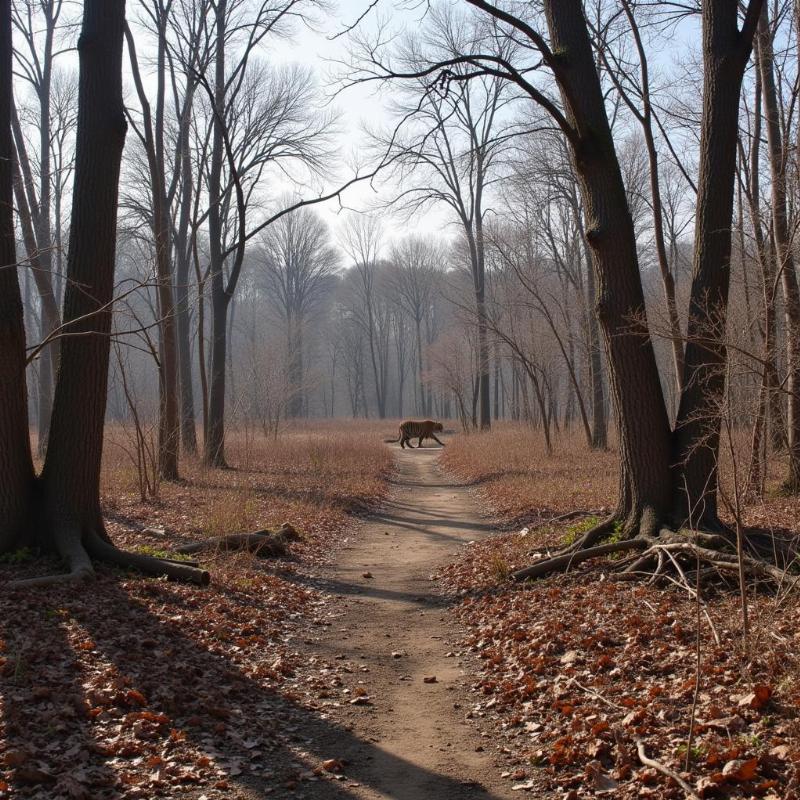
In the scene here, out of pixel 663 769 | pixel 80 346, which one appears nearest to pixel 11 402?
pixel 80 346

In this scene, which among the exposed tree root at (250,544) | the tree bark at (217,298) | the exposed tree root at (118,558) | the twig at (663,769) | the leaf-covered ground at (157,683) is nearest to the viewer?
the twig at (663,769)

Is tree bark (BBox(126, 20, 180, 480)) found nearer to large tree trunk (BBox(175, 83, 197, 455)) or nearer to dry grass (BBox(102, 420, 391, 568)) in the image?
dry grass (BBox(102, 420, 391, 568))

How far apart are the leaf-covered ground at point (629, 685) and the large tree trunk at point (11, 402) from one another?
4.37 m

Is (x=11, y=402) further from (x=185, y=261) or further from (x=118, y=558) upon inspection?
(x=185, y=261)

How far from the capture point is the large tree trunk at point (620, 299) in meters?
7.44

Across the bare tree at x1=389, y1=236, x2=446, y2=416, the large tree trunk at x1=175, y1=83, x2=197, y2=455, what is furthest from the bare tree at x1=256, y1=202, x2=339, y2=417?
the large tree trunk at x1=175, y1=83, x2=197, y2=455

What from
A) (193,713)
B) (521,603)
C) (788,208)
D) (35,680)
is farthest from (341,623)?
(788,208)

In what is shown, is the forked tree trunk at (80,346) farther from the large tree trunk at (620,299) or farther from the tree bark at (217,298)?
the tree bark at (217,298)

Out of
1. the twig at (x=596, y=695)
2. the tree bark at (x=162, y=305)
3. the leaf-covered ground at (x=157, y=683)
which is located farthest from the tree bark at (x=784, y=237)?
the tree bark at (x=162, y=305)

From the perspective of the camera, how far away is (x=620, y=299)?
7523 mm

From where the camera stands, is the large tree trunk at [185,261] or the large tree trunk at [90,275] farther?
the large tree trunk at [185,261]

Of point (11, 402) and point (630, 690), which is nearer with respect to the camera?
point (630, 690)

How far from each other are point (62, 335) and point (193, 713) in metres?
3.94

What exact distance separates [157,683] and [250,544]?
4491 millimetres
